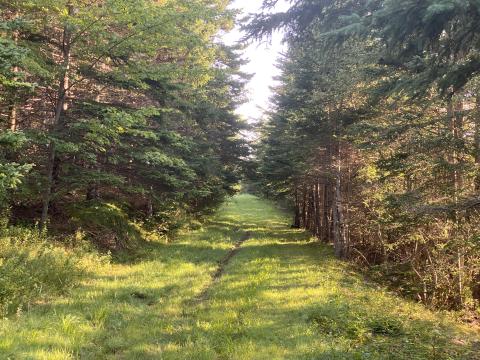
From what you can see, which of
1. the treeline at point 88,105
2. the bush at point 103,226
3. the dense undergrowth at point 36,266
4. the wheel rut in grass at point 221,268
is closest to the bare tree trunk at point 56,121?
the treeline at point 88,105

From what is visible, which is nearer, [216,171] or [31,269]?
[31,269]

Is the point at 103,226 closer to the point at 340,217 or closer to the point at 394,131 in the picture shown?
the point at 340,217

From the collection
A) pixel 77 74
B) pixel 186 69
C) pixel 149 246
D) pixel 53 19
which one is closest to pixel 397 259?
pixel 149 246

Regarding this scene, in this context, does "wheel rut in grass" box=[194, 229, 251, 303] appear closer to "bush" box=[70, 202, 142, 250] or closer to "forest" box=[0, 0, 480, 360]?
"forest" box=[0, 0, 480, 360]

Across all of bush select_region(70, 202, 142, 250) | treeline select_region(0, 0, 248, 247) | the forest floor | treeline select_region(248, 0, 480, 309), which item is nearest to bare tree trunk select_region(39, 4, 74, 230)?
treeline select_region(0, 0, 248, 247)

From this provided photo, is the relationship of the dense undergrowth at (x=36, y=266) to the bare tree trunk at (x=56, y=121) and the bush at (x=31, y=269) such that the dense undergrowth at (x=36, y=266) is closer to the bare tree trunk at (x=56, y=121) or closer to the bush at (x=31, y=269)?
the bush at (x=31, y=269)

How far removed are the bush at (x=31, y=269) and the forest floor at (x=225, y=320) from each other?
0.41 metres

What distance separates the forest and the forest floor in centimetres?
6

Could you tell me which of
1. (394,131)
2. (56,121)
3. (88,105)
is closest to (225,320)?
(394,131)

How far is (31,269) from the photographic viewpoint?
9773mm

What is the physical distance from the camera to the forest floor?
695 centimetres

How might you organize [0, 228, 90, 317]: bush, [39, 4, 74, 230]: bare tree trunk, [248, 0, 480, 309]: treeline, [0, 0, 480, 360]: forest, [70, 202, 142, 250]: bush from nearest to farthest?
[248, 0, 480, 309]: treeline < [0, 0, 480, 360]: forest < [0, 228, 90, 317]: bush < [39, 4, 74, 230]: bare tree trunk < [70, 202, 142, 250]: bush

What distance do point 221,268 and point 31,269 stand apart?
6531 mm

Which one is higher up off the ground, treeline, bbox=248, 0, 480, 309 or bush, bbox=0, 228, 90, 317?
treeline, bbox=248, 0, 480, 309
